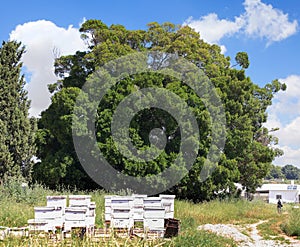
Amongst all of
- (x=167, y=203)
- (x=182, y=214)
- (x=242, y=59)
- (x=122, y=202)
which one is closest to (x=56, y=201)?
(x=122, y=202)

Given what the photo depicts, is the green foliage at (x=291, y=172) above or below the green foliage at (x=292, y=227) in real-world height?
A: above

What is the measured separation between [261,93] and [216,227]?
51.9 ft

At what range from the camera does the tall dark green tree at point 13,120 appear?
23.3 m

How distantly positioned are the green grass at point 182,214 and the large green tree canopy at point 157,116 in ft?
6.00

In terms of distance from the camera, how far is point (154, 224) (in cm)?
1055

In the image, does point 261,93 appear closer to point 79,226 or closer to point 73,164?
point 73,164

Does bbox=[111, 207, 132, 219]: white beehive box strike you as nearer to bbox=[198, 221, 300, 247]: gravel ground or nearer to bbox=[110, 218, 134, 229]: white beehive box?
A: bbox=[110, 218, 134, 229]: white beehive box

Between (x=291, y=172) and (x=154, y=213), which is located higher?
(x=291, y=172)

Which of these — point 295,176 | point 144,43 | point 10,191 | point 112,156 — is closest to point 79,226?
point 10,191

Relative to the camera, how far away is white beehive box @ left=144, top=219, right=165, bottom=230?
10.5 meters

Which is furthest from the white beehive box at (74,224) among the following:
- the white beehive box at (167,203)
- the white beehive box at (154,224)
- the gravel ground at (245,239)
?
the gravel ground at (245,239)

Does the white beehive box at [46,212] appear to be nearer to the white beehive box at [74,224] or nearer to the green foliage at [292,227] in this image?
the white beehive box at [74,224]

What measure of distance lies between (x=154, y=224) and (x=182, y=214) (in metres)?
6.61

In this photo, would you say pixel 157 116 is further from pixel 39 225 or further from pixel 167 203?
pixel 39 225
